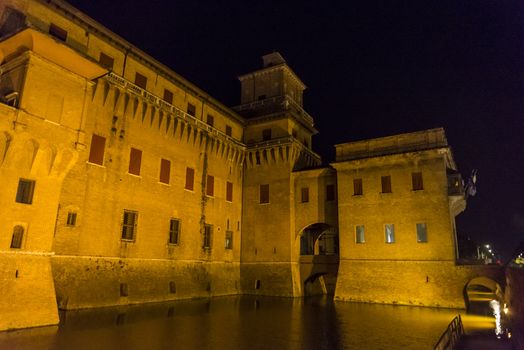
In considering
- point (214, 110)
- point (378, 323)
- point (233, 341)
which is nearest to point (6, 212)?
point (233, 341)

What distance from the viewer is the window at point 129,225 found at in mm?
20884

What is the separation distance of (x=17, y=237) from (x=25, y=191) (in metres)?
1.82

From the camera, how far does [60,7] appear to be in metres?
18.5

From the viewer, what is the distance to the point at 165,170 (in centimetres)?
2416

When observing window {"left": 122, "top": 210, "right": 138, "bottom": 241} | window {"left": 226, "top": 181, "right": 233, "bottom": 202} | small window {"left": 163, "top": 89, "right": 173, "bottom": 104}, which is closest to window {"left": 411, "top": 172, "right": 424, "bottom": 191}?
window {"left": 226, "top": 181, "right": 233, "bottom": 202}

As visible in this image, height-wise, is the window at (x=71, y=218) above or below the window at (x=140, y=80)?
below

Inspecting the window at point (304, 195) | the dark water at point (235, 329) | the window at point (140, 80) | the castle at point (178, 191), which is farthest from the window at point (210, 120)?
the dark water at point (235, 329)

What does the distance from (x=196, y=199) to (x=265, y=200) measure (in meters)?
6.73

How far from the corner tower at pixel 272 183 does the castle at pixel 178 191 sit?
13 cm

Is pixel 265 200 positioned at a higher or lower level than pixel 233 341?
higher

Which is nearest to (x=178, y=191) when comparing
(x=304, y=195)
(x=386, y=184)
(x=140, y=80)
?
(x=140, y=80)

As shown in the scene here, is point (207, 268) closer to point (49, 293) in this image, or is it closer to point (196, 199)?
point (196, 199)

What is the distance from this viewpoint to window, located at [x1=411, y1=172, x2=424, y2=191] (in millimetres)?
24406

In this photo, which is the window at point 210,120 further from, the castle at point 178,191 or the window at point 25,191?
the window at point 25,191
